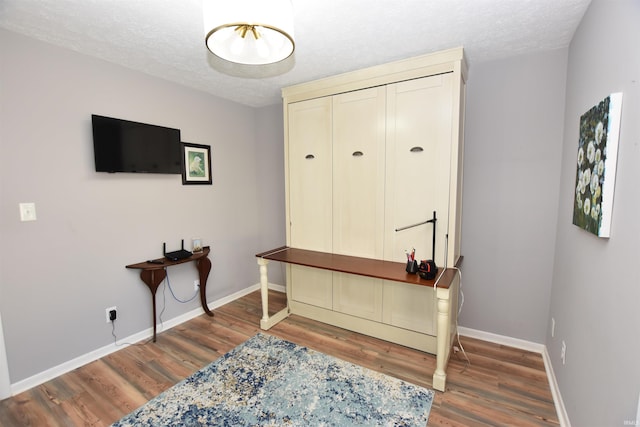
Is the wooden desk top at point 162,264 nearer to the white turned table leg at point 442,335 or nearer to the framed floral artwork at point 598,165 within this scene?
the white turned table leg at point 442,335

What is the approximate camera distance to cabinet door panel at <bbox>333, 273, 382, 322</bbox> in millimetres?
2736

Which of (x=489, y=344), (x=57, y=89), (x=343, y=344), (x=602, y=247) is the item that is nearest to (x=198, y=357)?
(x=343, y=344)

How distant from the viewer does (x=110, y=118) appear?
7.86ft

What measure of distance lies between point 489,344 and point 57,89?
4.17m

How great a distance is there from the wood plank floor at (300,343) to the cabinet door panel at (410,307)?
0.22 metres

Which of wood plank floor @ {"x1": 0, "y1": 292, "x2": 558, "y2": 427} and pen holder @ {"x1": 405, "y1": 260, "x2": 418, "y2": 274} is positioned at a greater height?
pen holder @ {"x1": 405, "y1": 260, "x2": 418, "y2": 274}

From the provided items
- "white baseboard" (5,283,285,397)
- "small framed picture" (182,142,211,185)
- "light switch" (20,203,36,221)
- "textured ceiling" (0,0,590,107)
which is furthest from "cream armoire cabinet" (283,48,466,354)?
"light switch" (20,203,36,221)

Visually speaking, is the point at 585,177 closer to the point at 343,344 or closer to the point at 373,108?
the point at 373,108

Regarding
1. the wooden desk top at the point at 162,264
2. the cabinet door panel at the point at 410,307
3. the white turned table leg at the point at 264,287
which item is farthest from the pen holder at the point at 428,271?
the wooden desk top at the point at 162,264

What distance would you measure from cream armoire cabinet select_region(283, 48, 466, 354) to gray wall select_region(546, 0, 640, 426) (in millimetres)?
723

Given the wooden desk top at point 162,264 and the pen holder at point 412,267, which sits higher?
the pen holder at point 412,267

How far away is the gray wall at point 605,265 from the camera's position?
107 cm

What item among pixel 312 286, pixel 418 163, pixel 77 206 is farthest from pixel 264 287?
pixel 418 163

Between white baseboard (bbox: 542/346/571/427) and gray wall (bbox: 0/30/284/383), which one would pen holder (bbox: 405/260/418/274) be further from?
gray wall (bbox: 0/30/284/383)
